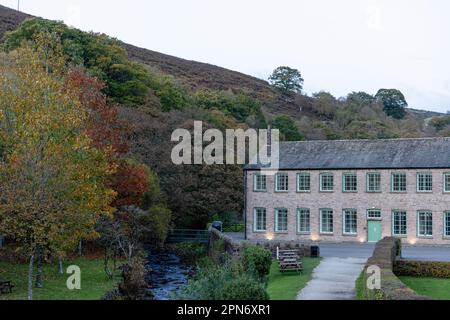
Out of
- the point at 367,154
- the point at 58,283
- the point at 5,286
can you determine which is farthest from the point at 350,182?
the point at 5,286

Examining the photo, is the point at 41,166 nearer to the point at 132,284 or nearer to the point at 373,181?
the point at 132,284

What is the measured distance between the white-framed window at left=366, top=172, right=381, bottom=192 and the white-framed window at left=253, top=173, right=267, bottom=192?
8169mm

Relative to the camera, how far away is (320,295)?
2069 cm

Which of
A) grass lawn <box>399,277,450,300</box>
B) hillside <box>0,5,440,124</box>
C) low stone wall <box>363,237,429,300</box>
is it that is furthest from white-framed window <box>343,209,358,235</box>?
hillside <box>0,5,440,124</box>

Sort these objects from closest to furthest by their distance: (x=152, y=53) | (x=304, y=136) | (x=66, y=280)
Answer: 1. (x=66, y=280)
2. (x=304, y=136)
3. (x=152, y=53)

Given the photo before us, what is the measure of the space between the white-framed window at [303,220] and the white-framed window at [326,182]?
2.17 metres

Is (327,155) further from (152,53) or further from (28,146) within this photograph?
(152,53)

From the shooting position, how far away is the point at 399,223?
140 ft

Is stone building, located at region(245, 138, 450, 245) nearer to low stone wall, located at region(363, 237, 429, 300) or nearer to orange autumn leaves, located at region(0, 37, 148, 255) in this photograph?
low stone wall, located at region(363, 237, 429, 300)

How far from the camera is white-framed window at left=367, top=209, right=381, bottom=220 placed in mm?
43344

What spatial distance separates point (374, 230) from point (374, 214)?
118 cm

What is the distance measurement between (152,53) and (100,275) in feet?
386

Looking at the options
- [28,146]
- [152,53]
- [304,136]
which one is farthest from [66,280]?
[152,53]

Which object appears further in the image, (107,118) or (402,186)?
(402,186)
